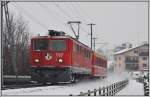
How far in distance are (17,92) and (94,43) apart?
59.6m

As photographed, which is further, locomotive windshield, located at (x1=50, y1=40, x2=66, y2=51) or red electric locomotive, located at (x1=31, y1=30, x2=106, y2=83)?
→ locomotive windshield, located at (x1=50, y1=40, x2=66, y2=51)

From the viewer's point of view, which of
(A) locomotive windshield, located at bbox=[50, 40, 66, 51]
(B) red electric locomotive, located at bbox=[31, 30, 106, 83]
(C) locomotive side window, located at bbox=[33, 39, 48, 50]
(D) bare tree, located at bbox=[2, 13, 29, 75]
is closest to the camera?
(B) red electric locomotive, located at bbox=[31, 30, 106, 83]

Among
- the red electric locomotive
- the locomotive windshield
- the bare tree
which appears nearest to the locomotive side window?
the red electric locomotive

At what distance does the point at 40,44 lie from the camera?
28.7 metres

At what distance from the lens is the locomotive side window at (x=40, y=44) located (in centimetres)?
2844

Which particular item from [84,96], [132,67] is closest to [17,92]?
[84,96]

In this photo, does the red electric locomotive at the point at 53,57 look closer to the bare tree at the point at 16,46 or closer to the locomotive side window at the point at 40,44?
the locomotive side window at the point at 40,44

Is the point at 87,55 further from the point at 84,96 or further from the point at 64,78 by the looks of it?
the point at 84,96

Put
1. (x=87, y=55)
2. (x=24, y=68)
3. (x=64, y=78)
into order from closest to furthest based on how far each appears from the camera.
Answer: (x=64, y=78) < (x=87, y=55) < (x=24, y=68)

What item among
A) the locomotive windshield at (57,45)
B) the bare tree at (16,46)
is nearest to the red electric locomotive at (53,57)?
the locomotive windshield at (57,45)

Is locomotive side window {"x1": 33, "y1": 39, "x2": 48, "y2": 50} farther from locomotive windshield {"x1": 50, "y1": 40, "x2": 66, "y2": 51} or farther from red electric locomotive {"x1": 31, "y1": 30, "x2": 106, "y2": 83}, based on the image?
locomotive windshield {"x1": 50, "y1": 40, "x2": 66, "y2": 51}

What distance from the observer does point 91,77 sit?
3784cm

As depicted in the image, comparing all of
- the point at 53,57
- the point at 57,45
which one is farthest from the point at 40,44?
the point at 53,57

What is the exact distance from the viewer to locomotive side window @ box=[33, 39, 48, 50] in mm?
28438
